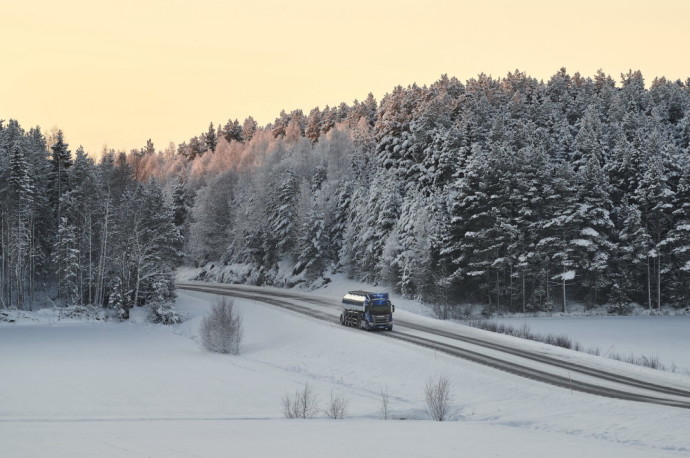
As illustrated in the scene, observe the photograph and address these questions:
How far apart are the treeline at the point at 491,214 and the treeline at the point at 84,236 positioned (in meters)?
21.6

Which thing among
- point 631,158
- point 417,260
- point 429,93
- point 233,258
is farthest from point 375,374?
point 429,93

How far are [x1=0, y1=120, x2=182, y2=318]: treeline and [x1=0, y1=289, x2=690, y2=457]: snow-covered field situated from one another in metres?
11.2

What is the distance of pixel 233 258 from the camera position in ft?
295

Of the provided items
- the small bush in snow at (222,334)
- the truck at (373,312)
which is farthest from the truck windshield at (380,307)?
the small bush in snow at (222,334)

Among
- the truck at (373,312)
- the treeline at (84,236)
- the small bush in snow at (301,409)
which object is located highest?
the treeline at (84,236)

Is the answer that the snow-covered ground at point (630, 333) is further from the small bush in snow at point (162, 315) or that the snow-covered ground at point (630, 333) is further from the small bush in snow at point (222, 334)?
the small bush in snow at point (162, 315)

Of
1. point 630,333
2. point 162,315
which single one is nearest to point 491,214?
point 630,333

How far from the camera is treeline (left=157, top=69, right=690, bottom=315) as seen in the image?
5850cm

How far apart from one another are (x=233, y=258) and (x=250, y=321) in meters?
45.2

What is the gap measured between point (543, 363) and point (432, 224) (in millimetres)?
31475

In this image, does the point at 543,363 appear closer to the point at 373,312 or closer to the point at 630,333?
the point at 373,312

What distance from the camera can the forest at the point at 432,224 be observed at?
185 ft

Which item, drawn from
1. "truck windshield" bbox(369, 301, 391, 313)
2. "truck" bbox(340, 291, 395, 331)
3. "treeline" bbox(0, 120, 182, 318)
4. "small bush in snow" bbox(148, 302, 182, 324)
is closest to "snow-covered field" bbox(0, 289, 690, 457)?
"truck" bbox(340, 291, 395, 331)

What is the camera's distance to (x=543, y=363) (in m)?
28.7
